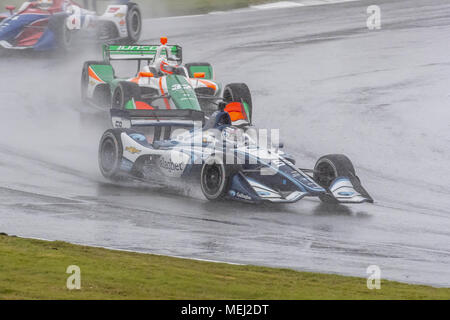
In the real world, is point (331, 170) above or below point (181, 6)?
below

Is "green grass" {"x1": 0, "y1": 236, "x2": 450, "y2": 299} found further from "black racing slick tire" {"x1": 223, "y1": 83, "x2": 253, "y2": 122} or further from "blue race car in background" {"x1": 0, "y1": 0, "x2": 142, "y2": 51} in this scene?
"blue race car in background" {"x1": 0, "y1": 0, "x2": 142, "y2": 51}

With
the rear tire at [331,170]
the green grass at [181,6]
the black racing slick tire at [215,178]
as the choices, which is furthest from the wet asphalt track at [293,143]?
the green grass at [181,6]

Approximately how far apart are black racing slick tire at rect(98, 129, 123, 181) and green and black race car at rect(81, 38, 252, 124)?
2.22 meters

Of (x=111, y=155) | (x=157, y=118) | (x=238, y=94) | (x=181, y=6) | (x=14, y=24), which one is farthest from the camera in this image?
(x=181, y=6)

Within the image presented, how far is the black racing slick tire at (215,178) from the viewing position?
1484 cm

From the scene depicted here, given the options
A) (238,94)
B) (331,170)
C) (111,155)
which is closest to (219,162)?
(331,170)

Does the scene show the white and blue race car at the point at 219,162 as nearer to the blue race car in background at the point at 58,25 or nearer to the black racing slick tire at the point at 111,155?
the black racing slick tire at the point at 111,155

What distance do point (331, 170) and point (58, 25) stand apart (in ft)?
43.5

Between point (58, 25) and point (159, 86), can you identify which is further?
point (58, 25)

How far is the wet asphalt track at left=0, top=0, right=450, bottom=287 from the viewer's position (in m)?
12.8

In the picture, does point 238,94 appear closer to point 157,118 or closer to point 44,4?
point 157,118

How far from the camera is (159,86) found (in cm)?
2058

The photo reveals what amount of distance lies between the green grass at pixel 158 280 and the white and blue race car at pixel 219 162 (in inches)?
140

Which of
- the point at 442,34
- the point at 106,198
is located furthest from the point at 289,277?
the point at 442,34
